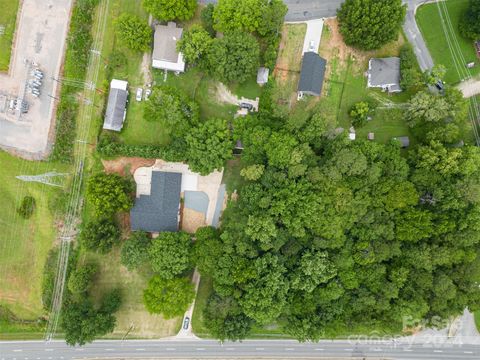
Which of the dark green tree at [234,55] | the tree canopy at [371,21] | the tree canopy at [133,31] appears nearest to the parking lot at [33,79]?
the tree canopy at [133,31]

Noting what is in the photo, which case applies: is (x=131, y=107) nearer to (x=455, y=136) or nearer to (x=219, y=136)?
(x=219, y=136)

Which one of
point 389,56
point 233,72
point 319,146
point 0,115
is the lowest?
point 0,115

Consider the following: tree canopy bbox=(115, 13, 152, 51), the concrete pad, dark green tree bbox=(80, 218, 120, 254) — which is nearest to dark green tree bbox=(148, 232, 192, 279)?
dark green tree bbox=(80, 218, 120, 254)

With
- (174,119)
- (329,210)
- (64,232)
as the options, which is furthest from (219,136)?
(64,232)

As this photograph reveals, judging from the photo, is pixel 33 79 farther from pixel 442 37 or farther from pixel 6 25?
pixel 442 37

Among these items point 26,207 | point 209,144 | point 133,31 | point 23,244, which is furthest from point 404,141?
point 23,244

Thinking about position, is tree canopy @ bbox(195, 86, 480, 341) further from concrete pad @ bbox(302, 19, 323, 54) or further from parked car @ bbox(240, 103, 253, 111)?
concrete pad @ bbox(302, 19, 323, 54)

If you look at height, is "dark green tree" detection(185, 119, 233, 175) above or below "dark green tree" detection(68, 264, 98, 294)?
above
